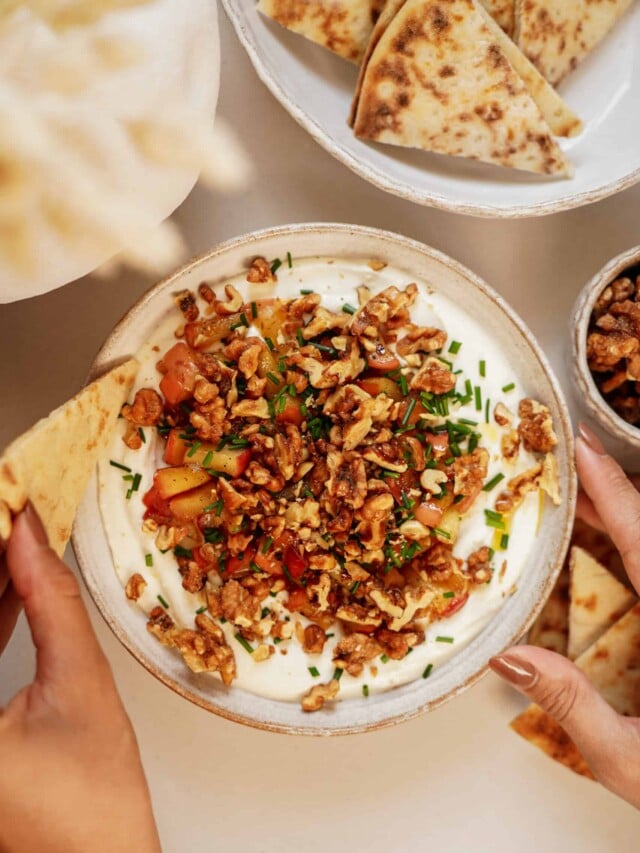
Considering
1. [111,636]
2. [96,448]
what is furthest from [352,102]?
[111,636]

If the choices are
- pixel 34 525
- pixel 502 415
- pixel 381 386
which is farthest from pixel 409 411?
pixel 34 525

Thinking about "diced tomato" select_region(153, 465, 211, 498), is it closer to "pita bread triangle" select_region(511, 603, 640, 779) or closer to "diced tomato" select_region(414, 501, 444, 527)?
"diced tomato" select_region(414, 501, 444, 527)

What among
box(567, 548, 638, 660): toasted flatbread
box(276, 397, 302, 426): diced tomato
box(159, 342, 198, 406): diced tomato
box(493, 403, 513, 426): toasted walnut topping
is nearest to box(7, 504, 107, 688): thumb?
box(159, 342, 198, 406): diced tomato

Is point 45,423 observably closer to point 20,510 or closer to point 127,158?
point 20,510

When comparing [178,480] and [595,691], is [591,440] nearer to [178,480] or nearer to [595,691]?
[595,691]

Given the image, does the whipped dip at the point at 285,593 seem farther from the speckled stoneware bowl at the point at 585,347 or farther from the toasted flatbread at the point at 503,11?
the toasted flatbread at the point at 503,11
